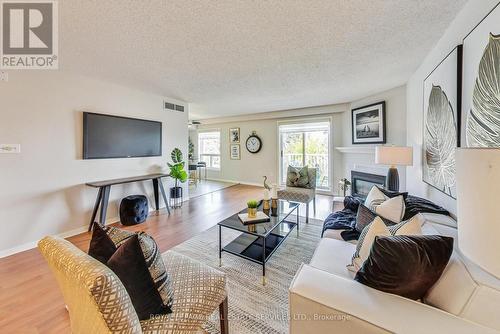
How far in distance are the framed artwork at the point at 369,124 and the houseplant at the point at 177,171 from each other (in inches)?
150

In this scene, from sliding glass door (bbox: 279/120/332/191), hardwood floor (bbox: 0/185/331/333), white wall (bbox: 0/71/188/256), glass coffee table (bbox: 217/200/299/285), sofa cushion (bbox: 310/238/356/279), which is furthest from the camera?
sliding glass door (bbox: 279/120/332/191)

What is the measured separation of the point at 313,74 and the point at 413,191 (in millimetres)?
2240

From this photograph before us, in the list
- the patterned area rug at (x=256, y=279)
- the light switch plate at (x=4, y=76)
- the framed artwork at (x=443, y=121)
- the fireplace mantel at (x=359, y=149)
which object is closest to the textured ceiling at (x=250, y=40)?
the framed artwork at (x=443, y=121)

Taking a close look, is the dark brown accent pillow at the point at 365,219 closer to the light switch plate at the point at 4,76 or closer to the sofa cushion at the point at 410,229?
the sofa cushion at the point at 410,229

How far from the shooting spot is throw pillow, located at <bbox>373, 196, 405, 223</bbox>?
5.91ft

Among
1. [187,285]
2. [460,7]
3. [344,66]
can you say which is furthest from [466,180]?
[344,66]

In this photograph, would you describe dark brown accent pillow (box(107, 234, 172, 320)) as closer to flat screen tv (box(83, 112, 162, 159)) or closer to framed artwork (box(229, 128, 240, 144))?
flat screen tv (box(83, 112, 162, 159))

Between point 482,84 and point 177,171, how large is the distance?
4.08 m

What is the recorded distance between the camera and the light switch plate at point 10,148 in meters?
2.38

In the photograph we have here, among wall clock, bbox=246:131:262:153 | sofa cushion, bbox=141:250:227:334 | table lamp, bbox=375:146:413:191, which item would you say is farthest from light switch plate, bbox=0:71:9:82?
wall clock, bbox=246:131:262:153

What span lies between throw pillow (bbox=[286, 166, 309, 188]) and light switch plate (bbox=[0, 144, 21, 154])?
3.98 m

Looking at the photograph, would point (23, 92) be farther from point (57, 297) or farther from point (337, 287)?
point (337, 287)

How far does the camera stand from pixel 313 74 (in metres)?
3.01

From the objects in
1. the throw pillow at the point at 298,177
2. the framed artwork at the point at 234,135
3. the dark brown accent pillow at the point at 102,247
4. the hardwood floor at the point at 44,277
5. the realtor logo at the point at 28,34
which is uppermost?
the realtor logo at the point at 28,34
